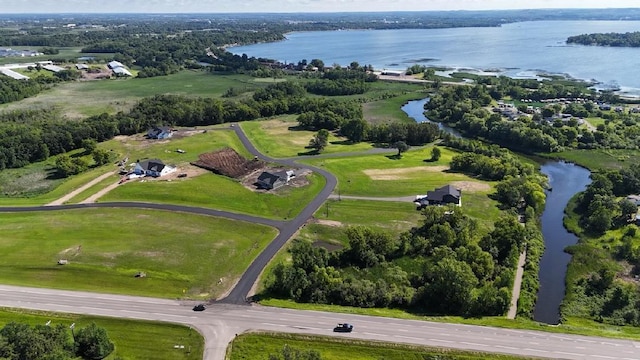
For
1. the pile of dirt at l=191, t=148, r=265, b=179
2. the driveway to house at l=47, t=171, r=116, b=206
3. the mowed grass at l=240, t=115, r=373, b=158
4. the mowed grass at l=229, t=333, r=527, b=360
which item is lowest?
the mowed grass at l=229, t=333, r=527, b=360

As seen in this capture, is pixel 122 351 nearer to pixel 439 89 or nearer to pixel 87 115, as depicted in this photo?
pixel 87 115

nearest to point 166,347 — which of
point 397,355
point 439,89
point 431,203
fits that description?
point 397,355

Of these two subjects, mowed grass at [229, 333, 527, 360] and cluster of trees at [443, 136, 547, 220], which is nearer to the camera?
mowed grass at [229, 333, 527, 360]

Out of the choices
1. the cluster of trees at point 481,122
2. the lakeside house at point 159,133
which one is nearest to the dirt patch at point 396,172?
the cluster of trees at point 481,122

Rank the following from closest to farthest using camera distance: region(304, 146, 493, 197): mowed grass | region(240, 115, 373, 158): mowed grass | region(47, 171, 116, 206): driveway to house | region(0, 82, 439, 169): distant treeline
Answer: region(47, 171, 116, 206): driveway to house < region(304, 146, 493, 197): mowed grass < region(0, 82, 439, 169): distant treeline < region(240, 115, 373, 158): mowed grass

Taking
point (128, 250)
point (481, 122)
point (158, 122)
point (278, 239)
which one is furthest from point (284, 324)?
point (481, 122)

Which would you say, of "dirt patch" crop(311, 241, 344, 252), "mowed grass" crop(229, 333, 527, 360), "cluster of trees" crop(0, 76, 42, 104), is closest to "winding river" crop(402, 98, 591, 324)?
"mowed grass" crop(229, 333, 527, 360)

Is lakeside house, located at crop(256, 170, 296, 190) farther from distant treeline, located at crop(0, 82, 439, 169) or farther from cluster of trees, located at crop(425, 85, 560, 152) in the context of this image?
cluster of trees, located at crop(425, 85, 560, 152)

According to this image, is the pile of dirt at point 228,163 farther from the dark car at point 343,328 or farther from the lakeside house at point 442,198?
the dark car at point 343,328
